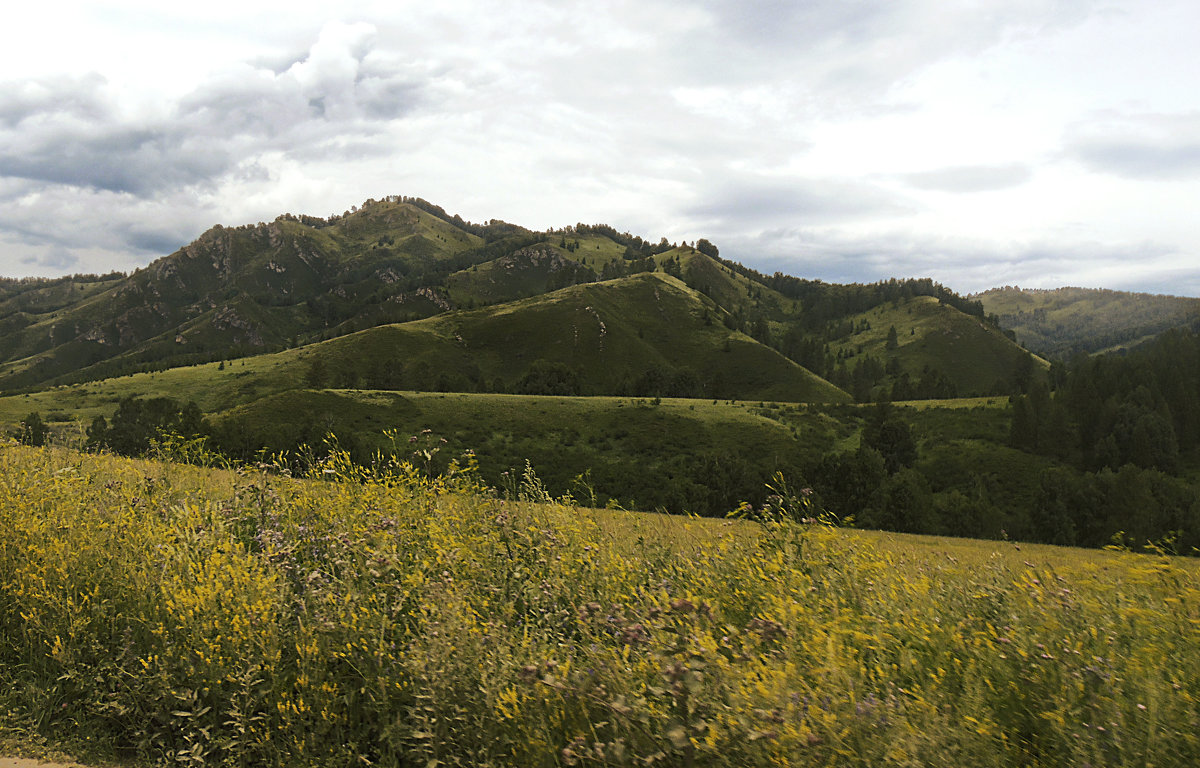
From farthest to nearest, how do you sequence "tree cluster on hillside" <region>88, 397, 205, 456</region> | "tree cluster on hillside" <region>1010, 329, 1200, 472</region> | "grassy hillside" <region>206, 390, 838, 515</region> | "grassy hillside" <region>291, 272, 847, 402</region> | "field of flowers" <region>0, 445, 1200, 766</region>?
"grassy hillside" <region>291, 272, 847, 402</region> → "tree cluster on hillside" <region>1010, 329, 1200, 472</region> → "grassy hillside" <region>206, 390, 838, 515</region> → "tree cluster on hillside" <region>88, 397, 205, 456</region> → "field of flowers" <region>0, 445, 1200, 766</region>

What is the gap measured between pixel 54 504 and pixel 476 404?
267ft

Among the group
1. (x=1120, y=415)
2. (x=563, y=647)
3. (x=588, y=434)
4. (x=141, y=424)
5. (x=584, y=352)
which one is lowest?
(x=588, y=434)

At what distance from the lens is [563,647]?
4.44 m

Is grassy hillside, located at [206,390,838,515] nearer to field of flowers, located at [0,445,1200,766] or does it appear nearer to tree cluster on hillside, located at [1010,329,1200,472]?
tree cluster on hillside, located at [1010,329,1200,472]

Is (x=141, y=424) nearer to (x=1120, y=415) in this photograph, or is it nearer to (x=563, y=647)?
(x=563, y=647)

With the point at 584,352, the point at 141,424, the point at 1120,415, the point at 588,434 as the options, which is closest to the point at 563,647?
the point at 141,424

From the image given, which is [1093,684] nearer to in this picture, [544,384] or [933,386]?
[544,384]

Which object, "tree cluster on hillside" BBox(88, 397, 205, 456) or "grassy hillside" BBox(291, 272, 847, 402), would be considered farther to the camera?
"grassy hillside" BBox(291, 272, 847, 402)

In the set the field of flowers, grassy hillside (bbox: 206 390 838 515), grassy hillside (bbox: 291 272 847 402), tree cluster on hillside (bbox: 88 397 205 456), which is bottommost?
grassy hillside (bbox: 206 390 838 515)

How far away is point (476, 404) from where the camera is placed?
287ft

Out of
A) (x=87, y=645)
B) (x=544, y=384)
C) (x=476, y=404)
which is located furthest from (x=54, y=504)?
(x=544, y=384)

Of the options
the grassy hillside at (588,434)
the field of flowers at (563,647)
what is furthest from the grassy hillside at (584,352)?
the field of flowers at (563,647)

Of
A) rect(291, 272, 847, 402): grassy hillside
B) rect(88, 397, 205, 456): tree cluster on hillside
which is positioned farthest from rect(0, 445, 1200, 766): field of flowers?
rect(291, 272, 847, 402): grassy hillside

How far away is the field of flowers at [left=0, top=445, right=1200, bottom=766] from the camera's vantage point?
3398 millimetres
